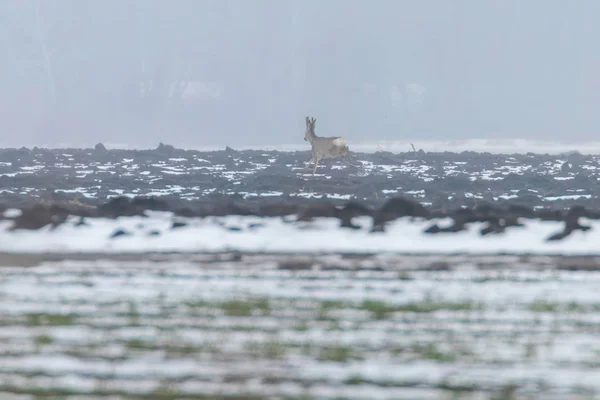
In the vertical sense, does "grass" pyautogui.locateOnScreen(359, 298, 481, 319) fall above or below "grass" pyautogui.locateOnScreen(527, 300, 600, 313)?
below

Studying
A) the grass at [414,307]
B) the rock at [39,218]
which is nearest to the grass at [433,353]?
the grass at [414,307]

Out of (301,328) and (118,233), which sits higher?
(118,233)

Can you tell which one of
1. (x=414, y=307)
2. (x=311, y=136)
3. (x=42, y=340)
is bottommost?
(x=42, y=340)

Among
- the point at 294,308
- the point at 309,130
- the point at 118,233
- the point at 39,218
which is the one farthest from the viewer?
the point at 309,130

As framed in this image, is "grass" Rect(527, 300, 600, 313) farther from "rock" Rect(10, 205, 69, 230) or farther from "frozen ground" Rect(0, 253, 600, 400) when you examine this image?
"rock" Rect(10, 205, 69, 230)

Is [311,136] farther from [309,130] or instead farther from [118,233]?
[118,233]

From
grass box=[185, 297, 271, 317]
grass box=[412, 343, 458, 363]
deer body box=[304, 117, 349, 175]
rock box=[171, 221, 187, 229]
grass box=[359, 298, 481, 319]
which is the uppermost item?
deer body box=[304, 117, 349, 175]

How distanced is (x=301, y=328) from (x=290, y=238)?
501 centimetres

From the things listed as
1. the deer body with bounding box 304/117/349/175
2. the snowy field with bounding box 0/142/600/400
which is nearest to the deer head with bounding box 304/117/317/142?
the deer body with bounding box 304/117/349/175

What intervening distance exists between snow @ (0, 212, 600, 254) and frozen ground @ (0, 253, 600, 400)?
29.7 inches

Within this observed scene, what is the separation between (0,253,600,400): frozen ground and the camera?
624cm

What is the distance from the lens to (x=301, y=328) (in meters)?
7.74

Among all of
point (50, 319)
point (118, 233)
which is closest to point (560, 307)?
point (50, 319)

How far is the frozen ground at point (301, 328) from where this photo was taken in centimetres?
624
